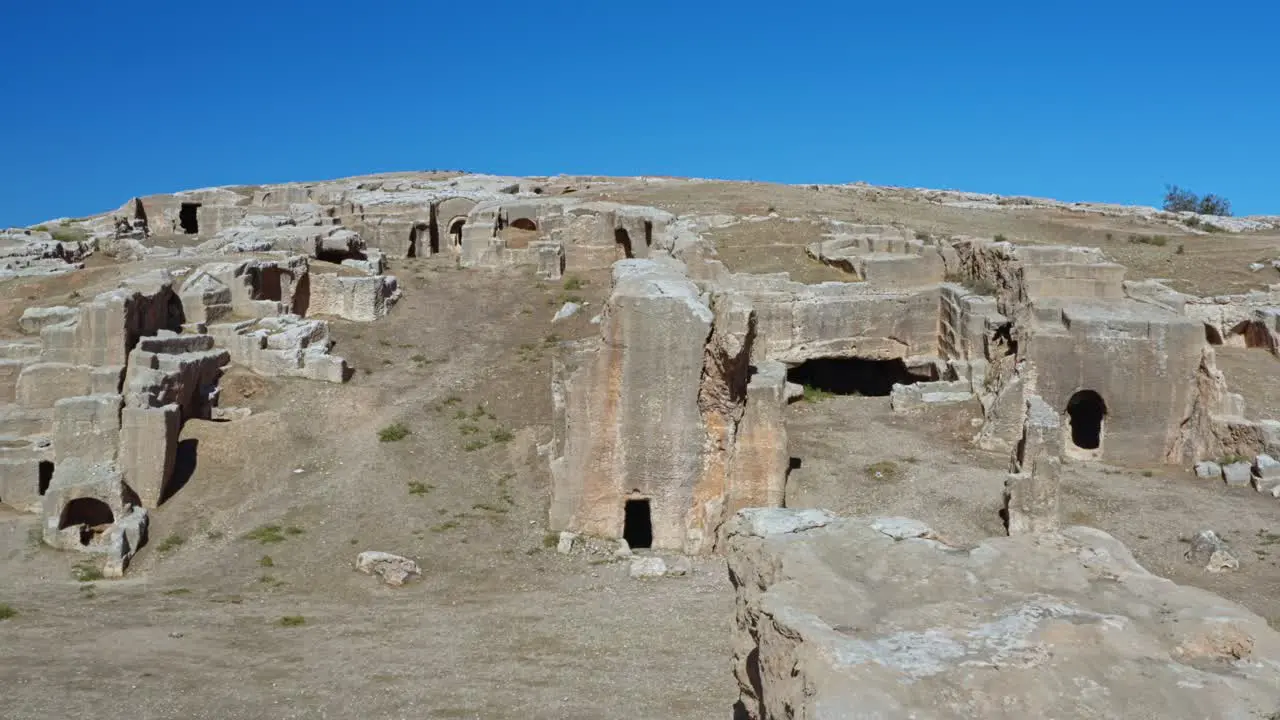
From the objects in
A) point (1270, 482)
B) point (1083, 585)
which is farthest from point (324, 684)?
point (1270, 482)

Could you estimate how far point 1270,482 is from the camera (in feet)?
56.7

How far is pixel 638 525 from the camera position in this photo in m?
16.9

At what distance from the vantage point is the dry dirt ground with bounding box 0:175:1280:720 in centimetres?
1110

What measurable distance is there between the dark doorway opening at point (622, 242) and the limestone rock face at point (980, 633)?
83.8ft

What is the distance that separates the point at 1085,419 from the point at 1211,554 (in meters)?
6.74

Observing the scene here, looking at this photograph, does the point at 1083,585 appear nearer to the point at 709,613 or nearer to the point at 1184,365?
the point at 709,613

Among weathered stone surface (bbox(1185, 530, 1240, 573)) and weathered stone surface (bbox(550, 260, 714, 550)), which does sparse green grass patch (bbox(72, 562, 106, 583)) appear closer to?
weathered stone surface (bbox(550, 260, 714, 550))

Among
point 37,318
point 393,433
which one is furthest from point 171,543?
point 37,318

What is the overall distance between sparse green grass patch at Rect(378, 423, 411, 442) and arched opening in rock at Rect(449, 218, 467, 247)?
1989 cm

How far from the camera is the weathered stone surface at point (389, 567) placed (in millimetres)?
14695

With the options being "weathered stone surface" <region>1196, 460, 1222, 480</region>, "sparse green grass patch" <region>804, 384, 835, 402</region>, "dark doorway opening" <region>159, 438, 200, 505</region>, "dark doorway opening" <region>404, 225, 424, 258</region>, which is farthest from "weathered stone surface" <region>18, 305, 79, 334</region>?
"weathered stone surface" <region>1196, 460, 1222, 480</region>

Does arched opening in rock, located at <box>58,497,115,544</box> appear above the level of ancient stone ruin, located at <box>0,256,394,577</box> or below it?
below

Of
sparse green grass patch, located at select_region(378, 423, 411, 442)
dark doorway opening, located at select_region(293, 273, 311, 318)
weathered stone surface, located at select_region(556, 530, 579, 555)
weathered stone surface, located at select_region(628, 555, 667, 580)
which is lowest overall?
weathered stone surface, located at select_region(628, 555, 667, 580)

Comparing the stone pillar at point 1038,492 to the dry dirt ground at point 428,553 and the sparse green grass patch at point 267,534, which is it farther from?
the sparse green grass patch at point 267,534
